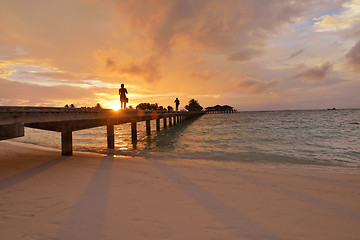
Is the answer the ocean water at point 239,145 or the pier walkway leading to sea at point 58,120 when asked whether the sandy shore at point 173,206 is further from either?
the ocean water at point 239,145

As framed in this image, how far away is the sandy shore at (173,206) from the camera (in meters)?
3.32

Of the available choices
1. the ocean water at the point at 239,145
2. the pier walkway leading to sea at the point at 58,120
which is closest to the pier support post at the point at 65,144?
the pier walkway leading to sea at the point at 58,120

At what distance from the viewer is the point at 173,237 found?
3.15 m

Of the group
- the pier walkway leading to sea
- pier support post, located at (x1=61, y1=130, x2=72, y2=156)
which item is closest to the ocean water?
the pier walkway leading to sea

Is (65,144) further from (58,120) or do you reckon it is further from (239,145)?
(239,145)

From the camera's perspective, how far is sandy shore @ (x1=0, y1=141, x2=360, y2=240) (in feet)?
10.9

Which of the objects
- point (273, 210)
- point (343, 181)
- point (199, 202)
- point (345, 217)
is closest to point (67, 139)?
point (199, 202)

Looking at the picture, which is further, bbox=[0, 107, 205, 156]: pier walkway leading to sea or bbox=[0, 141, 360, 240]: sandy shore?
bbox=[0, 107, 205, 156]: pier walkway leading to sea

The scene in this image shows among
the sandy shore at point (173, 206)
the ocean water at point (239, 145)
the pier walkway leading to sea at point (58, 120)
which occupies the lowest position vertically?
the ocean water at point (239, 145)

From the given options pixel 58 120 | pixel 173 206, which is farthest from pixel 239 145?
pixel 173 206

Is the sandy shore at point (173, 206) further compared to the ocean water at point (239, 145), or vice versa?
the ocean water at point (239, 145)

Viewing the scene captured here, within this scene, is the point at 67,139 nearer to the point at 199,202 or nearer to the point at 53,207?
the point at 53,207

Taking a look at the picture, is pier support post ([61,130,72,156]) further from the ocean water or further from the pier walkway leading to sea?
the ocean water

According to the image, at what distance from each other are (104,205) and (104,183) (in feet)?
5.76
